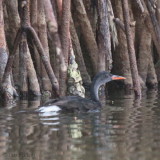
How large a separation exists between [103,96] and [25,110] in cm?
341

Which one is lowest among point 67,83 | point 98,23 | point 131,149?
point 131,149

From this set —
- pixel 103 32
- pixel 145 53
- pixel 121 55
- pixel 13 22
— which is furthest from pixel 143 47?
pixel 13 22

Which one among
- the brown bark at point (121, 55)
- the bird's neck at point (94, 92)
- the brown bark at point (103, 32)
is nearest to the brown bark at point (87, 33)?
the brown bark at point (121, 55)

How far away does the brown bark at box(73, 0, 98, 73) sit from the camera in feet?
46.8

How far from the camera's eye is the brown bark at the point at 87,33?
14.3m

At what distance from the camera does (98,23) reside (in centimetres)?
1317

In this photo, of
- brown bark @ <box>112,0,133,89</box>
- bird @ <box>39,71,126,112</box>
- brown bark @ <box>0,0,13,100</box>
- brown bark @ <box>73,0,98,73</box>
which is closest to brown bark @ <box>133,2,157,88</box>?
brown bark @ <box>112,0,133,89</box>

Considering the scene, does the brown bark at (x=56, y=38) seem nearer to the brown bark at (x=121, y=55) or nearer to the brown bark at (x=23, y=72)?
the brown bark at (x=23, y=72)

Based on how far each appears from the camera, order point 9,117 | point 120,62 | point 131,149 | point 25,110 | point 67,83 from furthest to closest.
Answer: point 120,62
point 67,83
point 25,110
point 9,117
point 131,149

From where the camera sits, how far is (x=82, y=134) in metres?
7.19

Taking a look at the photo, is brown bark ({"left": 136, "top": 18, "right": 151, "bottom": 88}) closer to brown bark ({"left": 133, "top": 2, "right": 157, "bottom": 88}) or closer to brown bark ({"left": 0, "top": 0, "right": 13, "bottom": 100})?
brown bark ({"left": 133, "top": 2, "right": 157, "bottom": 88})

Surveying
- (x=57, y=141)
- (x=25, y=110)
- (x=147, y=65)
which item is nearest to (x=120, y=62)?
(x=147, y=65)

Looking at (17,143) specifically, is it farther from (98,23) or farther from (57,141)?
(98,23)

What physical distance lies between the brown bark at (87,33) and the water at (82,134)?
4415 millimetres
